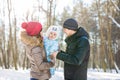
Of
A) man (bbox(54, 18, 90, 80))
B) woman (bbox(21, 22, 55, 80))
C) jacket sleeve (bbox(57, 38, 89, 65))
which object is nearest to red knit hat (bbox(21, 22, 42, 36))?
woman (bbox(21, 22, 55, 80))

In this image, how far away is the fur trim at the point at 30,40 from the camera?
3518 mm

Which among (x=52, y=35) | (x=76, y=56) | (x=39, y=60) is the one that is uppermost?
(x=52, y=35)

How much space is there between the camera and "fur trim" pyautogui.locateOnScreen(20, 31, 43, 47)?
11.5 ft

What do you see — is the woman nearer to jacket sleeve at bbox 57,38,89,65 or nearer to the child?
the child

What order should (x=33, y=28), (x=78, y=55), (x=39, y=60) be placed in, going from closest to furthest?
(x=78, y=55) < (x=39, y=60) < (x=33, y=28)

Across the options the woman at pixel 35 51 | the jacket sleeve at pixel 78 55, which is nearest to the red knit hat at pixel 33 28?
the woman at pixel 35 51

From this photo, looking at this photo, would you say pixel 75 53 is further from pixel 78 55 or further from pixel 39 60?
pixel 39 60

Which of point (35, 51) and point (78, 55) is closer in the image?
point (78, 55)

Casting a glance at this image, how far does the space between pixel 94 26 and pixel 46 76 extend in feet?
86.3

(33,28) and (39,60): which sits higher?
(33,28)

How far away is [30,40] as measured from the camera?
3539mm

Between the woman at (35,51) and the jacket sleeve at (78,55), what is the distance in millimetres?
426

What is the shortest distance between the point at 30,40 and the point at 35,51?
14 centimetres

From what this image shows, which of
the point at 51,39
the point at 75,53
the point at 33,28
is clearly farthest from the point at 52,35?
the point at 75,53
